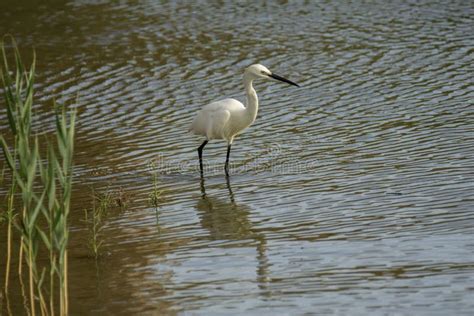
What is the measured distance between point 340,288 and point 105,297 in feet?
5.34

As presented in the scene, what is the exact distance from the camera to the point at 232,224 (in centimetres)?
888

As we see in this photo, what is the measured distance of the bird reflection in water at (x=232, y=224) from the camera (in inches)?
301

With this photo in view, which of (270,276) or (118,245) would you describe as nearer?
(270,276)

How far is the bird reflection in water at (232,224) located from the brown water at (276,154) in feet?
0.08

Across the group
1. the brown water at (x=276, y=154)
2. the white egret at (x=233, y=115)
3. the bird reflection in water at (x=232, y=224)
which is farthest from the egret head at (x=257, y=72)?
the bird reflection in water at (x=232, y=224)

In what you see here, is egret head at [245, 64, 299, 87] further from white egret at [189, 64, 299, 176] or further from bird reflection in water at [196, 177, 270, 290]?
bird reflection in water at [196, 177, 270, 290]

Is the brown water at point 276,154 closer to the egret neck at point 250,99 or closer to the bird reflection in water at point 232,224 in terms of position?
the bird reflection in water at point 232,224

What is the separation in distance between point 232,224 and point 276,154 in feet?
8.09

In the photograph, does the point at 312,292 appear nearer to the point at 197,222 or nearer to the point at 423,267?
the point at 423,267

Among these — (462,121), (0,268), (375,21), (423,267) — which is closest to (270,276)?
(423,267)

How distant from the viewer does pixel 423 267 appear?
711 centimetres

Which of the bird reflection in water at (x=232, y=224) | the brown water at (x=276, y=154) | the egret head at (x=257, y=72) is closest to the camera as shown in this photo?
the brown water at (x=276, y=154)

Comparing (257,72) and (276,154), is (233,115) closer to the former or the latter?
(257,72)

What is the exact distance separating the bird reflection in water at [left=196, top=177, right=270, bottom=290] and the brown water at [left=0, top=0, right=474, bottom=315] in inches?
0.9
